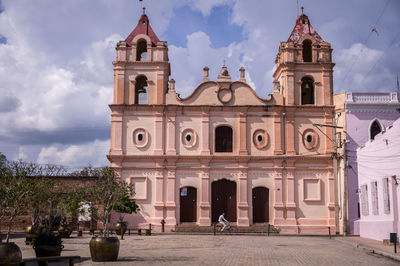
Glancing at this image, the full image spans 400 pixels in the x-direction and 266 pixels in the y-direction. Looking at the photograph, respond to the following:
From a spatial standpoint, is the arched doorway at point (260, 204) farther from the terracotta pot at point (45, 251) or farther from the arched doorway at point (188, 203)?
the terracotta pot at point (45, 251)

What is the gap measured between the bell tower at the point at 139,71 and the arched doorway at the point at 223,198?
25.5 ft

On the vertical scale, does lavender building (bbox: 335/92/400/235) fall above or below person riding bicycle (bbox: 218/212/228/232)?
above

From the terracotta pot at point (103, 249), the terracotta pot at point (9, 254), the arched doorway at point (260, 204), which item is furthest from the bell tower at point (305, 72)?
the terracotta pot at point (9, 254)

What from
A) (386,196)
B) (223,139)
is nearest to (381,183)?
(386,196)

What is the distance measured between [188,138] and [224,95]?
173 inches

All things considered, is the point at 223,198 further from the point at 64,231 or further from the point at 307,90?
the point at 64,231

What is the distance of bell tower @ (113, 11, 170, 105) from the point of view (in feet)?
132

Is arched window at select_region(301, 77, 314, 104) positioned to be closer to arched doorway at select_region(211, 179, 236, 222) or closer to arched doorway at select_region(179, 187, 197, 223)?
arched doorway at select_region(211, 179, 236, 222)

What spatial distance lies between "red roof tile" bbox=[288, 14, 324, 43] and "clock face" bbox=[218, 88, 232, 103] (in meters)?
6.99

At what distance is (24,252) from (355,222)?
24042 millimetres

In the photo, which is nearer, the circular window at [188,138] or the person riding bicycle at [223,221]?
the person riding bicycle at [223,221]

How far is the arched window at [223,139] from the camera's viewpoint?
40.0 m

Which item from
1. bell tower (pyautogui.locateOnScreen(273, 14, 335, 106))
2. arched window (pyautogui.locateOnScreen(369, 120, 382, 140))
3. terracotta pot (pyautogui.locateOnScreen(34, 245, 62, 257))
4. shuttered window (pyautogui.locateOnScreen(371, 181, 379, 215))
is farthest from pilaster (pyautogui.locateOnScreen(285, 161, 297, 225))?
terracotta pot (pyautogui.locateOnScreen(34, 245, 62, 257))

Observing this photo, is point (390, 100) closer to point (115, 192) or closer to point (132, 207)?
point (132, 207)
